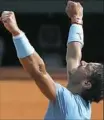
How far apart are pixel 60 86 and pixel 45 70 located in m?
0.12

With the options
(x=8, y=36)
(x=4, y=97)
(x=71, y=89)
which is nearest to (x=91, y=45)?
(x=8, y=36)

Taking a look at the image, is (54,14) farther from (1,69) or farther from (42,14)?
(1,69)

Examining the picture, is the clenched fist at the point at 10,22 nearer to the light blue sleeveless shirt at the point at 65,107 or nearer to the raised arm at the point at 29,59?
the raised arm at the point at 29,59

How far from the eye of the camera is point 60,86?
3.41 metres

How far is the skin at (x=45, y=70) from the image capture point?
3309 millimetres

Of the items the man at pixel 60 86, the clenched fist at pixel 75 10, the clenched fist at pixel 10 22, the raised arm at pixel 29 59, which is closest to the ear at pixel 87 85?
the man at pixel 60 86

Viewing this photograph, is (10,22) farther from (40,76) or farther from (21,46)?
(40,76)

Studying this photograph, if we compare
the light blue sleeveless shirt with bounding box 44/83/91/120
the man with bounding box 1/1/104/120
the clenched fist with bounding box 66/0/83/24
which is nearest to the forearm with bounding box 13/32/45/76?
the man with bounding box 1/1/104/120

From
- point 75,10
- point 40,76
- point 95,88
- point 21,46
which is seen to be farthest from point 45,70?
point 75,10

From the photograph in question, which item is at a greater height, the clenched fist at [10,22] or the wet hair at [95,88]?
the clenched fist at [10,22]

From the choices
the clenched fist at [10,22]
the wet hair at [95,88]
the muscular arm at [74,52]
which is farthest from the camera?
the muscular arm at [74,52]

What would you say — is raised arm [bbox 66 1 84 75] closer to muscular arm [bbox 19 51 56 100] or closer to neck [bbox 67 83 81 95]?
neck [bbox 67 83 81 95]

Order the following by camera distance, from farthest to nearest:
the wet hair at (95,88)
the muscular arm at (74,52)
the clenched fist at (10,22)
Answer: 1. the muscular arm at (74,52)
2. the wet hair at (95,88)
3. the clenched fist at (10,22)

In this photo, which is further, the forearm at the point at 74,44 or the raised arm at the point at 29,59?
the forearm at the point at 74,44
